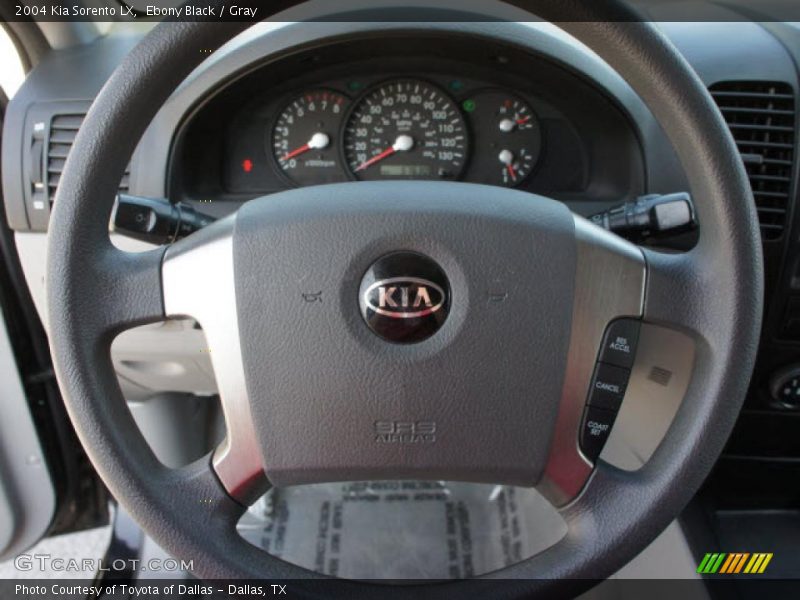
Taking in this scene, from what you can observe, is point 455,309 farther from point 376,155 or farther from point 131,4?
point 131,4

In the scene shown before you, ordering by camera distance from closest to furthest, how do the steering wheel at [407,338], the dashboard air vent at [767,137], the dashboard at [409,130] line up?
the steering wheel at [407,338] → the dashboard air vent at [767,137] → the dashboard at [409,130]

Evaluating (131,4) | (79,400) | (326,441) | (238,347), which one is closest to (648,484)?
(326,441)

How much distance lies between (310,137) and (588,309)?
0.74m

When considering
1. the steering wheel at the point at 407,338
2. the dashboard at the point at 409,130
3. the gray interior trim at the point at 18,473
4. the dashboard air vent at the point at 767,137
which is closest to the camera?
the steering wheel at the point at 407,338

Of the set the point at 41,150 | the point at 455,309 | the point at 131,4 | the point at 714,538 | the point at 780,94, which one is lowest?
the point at 714,538

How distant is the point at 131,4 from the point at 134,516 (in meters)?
1.02

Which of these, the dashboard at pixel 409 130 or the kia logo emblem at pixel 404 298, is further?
the dashboard at pixel 409 130

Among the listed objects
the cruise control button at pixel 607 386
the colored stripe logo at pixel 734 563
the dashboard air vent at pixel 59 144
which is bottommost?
the colored stripe logo at pixel 734 563

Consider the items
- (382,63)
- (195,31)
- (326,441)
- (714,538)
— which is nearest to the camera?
(195,31)

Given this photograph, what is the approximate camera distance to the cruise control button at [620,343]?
0.89 m

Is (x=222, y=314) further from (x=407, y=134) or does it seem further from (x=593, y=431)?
(x=407, y=134)

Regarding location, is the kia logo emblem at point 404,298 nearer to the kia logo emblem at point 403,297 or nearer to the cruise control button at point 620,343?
the kia logo emblem at point 403,297

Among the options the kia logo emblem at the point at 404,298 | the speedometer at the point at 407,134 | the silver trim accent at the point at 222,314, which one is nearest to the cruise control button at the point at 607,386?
the kia logo emblem at the point at 404,298

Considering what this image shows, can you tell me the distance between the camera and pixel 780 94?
1.24 meters
